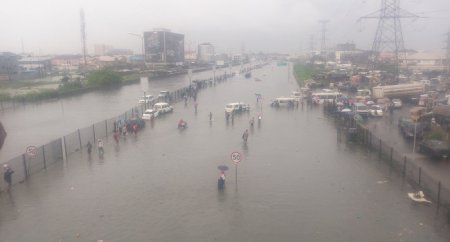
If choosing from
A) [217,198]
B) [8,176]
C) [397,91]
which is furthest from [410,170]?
[397,91]

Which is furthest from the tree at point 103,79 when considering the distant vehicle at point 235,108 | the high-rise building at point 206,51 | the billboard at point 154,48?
the high-rise building at point 206,51

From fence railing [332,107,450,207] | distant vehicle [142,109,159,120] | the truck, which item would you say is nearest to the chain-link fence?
fence railing [332,107,450,207]

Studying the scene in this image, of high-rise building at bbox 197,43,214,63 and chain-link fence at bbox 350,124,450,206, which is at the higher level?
high-rise building at bbox 197,43,214,63

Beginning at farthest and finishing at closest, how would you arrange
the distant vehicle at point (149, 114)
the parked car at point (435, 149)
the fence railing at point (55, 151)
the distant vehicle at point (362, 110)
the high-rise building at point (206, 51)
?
the high-rise building at point (206, 51), the distant vehicle at point (149, 114), the distant vehicle at point (362, 110), the parked car at point (435, 149), the fence railing at point (55, 151)

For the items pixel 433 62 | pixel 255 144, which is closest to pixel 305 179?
pixel 255 144

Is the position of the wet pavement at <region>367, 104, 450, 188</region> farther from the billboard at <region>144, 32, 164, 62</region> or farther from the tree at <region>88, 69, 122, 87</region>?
the billboard at <region>144, 32, 164, 62</region>

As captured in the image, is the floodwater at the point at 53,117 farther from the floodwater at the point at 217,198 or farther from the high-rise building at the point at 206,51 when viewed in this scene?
the high-rise building at the point at 206,51
